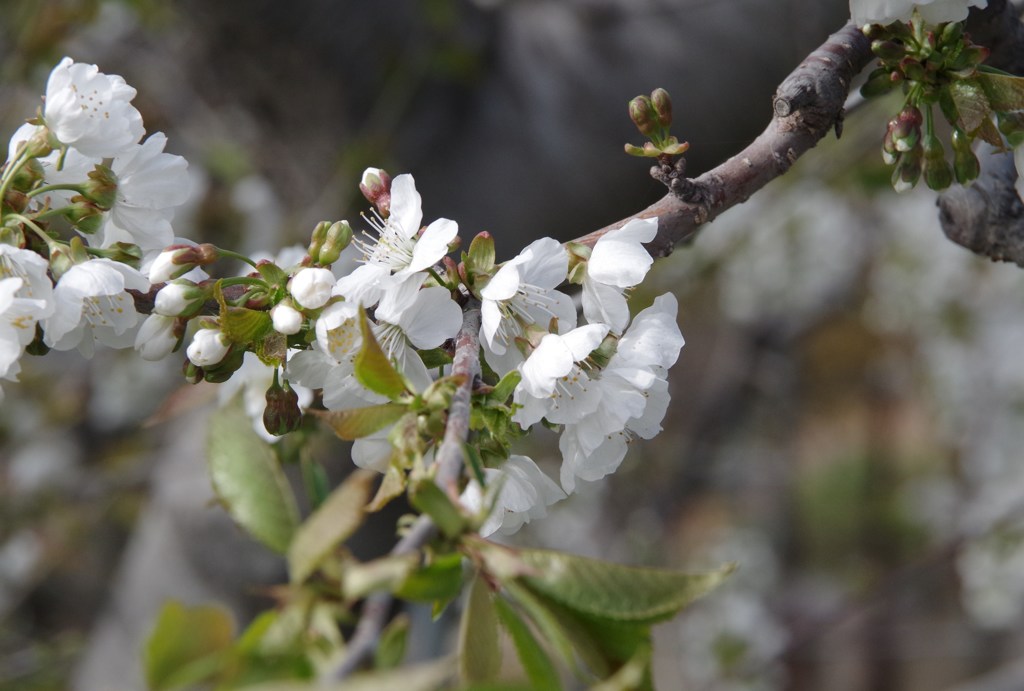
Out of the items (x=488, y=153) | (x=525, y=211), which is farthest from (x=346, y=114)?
(x=525, y=211)

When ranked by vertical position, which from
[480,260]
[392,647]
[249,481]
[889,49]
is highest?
[889,49]

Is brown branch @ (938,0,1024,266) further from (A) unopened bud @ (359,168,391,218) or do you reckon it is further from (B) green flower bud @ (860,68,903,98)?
(A) unopened bud @ (359,168,391,218)

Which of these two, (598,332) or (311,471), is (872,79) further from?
(311,471)

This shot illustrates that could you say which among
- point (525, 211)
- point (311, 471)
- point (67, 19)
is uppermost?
point (67, 19)

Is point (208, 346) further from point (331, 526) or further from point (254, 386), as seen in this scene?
point (254, 386)

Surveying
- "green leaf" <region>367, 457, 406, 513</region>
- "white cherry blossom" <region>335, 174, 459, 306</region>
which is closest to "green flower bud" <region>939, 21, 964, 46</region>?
"white cherry blossom" <region>335, 174, 459, 306</region>

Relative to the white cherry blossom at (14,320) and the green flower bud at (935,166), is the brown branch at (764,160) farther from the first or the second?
the white cherry blossom at (14,320)

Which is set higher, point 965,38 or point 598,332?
point 965,38

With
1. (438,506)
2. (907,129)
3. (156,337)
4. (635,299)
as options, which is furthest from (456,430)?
(635,299)
